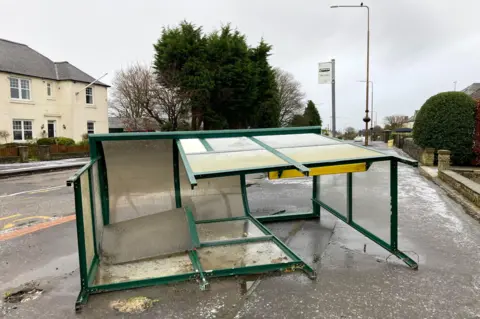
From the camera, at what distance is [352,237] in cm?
642

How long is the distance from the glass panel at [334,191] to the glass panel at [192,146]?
9.64ft

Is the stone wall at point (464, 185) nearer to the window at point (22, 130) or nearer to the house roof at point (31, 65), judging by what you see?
the window at point (22, 130)

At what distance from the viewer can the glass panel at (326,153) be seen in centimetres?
486

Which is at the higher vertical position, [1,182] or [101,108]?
[101,108]

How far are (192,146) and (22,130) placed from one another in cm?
2903

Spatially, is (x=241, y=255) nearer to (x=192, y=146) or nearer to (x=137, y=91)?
(x=192, y=146)

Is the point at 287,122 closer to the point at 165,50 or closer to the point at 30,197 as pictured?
the point at 165,50

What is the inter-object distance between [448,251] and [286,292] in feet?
10.1

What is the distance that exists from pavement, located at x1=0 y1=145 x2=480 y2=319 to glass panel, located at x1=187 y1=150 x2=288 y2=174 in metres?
1.46

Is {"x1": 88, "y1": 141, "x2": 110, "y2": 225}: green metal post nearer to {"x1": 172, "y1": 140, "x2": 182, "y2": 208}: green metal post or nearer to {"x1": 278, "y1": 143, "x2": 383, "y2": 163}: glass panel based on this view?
{"x1": 172, "y1": 140, "x2": 182, "y2": 208}: green metal post

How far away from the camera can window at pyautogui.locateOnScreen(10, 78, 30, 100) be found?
1120 inches

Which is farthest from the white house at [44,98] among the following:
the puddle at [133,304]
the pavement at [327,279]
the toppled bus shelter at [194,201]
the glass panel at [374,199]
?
the glass panel at [374,199]

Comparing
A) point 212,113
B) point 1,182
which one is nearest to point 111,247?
point 1,182

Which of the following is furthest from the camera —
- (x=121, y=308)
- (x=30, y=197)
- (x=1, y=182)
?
(x=1, y=182)
